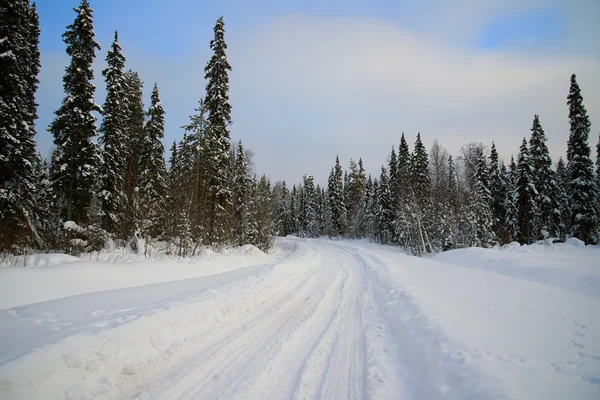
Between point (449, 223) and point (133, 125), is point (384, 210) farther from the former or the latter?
point (133, 125)

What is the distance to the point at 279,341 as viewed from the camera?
489 centimetres

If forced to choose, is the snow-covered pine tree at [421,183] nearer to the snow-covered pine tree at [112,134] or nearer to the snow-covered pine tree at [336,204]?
the snow-covered pine tree at [336,204]

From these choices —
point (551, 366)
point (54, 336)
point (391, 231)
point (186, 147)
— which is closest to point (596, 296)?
point (551, 366)

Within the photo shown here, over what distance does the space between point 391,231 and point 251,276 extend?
35922 mm

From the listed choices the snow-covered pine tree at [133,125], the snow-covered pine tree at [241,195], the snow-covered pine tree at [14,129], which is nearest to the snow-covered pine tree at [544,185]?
the snow-covered pine tree at [241,195]

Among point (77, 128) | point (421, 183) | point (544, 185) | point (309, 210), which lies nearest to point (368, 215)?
point (421, 183)

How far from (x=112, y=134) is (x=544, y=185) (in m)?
42.3

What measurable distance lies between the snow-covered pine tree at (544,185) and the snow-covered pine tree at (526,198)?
549 millimetres

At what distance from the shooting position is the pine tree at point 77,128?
14930mm

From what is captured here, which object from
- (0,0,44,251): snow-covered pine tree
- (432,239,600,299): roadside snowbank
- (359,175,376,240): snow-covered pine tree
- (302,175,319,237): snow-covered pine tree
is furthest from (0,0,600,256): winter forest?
(302,175,319,237): snow-covered pine tree

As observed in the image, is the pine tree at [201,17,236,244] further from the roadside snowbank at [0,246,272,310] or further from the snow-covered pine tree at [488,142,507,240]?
the snow-covered pine tree at [488,142,507,240]

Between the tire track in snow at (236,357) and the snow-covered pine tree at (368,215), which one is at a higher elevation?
the snow-covered pine tree at (368,215)

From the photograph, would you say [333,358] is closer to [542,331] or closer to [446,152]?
[542,331]

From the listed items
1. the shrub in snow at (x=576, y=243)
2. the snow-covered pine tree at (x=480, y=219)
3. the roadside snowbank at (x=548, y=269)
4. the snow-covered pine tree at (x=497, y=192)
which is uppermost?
the snow-covered pine tree at (x=497, y=192)
